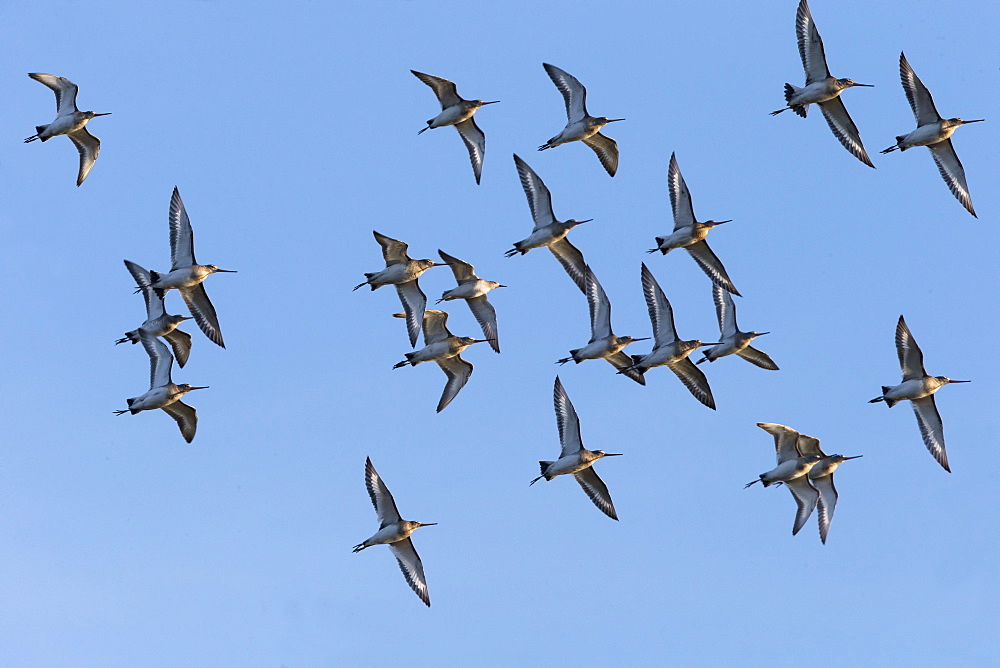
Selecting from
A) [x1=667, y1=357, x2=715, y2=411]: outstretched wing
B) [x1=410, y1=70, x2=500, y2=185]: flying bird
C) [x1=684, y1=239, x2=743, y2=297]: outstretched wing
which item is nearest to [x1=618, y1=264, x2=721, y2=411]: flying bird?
[x1=667, y1=357, x2=715, y2=411]: outstretched wing

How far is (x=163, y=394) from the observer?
105ft

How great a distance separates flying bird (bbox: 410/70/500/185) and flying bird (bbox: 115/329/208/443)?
7.67 metres

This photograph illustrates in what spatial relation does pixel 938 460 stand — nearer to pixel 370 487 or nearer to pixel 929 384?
pixel 929 384

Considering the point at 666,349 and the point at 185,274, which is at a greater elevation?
the point at 185,274

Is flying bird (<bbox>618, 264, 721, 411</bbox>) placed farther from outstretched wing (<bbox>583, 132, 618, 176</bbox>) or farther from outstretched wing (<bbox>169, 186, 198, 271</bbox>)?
outstretched wing (<bbox>169, 186, 198, 271</bbox>)

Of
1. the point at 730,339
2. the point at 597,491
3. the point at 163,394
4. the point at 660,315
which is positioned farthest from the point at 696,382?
the point at 163,394

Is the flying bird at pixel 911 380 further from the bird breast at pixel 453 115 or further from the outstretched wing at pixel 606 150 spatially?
the bird breast at pixel 453 115

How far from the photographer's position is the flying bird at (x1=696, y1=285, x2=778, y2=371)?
33469 millimetres

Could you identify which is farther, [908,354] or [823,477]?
[823,477]

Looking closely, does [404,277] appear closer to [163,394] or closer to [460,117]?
[460,117]

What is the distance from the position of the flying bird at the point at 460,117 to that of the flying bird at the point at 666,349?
4616 mm

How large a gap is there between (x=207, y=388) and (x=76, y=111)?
23.2 ft

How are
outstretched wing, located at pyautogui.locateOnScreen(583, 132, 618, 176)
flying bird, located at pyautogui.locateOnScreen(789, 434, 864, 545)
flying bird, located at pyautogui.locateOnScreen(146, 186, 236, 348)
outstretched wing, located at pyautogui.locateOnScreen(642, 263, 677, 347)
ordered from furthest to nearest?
1. outstretched wing, located at pyautogui.locateOnScreen(583, 132, 618, 176)
2. flying bird, located at pyautogui.locateOnScreen(789, 434, 864, 545)
3. outstretched wing, located at pyautogui.locateOnScreen(642, 263, 677, 347)
4. flying bird, located at pyautogui.locateOnScreen(146, 186, 236, 348)

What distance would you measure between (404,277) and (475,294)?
2.05 metres
